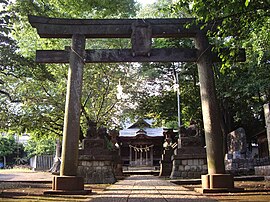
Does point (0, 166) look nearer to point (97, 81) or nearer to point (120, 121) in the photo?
point (120, 121)

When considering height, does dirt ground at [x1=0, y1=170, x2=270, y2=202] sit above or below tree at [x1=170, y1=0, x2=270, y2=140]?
below

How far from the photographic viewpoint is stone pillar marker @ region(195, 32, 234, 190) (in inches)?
244

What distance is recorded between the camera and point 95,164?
10.8 metres

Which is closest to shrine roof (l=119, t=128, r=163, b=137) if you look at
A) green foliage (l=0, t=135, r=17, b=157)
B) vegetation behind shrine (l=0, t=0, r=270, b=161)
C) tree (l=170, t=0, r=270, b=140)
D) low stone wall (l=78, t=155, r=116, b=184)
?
vegetation behind shrine (l=0, t=0, r=270, b=161)

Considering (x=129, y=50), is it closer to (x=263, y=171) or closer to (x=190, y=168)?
(x=190, y=168)

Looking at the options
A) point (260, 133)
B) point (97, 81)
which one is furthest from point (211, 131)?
point (260, 133)

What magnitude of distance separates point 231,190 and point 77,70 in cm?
431

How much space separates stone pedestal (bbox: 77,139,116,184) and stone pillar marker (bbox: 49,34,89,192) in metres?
4.40

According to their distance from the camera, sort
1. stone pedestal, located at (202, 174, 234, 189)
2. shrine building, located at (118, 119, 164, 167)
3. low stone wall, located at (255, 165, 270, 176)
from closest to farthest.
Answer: stone pedestal, located at (202, 174, 234, 189), low stone wall, located at (255, 165, 270, 176), shrine building, located at (118, 119, 164, 167)

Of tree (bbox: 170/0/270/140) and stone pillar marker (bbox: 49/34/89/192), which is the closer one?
tree (bbox: 170/0/270/140)

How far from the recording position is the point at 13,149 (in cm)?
4325

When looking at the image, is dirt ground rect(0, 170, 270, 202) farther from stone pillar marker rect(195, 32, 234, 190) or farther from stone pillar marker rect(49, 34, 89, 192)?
stone pillar marker rect(195, 32, 234, 190)

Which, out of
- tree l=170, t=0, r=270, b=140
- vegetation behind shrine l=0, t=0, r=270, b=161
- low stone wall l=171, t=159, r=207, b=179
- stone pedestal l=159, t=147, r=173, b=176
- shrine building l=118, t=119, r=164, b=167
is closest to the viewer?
tree l=170, t=0, r=270, b=140

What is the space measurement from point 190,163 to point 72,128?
678 cm
